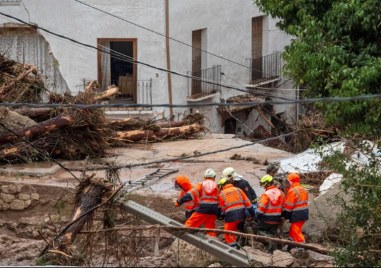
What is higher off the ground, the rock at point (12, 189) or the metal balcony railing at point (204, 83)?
the metal balcony railing at point (204, 83)

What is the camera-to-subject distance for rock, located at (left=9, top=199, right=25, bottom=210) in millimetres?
18141

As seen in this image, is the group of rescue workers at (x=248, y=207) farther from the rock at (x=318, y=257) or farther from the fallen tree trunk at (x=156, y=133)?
the fallen tree trunk at (x=156, y=133)

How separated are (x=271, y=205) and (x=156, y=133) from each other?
9.47 m

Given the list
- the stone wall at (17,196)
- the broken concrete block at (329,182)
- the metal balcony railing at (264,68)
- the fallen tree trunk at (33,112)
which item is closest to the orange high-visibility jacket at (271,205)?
the broken concrete block at (329,182)

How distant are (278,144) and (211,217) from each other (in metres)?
13.7

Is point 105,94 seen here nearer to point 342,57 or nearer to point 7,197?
point 7,197

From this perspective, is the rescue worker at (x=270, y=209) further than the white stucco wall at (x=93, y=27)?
No

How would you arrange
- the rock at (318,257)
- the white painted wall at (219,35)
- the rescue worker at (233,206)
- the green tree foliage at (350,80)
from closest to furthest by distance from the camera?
the green tree foliage at (350,80), the rock at (318,257), the rescue worker at (233,206), the white painted wall at (219,35)

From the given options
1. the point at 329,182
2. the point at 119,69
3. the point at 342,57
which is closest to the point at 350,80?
the point at 342,57

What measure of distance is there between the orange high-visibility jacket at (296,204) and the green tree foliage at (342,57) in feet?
5.08

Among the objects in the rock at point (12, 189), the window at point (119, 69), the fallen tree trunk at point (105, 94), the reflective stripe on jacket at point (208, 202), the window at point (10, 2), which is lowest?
the rock at point (12, 189)

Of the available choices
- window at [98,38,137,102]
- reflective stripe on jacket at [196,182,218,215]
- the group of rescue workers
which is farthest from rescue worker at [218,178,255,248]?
window at [98,38,137,102]

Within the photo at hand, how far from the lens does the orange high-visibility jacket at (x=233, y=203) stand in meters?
15.1

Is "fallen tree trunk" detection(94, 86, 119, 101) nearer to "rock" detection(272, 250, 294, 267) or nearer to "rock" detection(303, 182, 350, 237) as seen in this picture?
"rock" detection(303, 182, 350, 237)
